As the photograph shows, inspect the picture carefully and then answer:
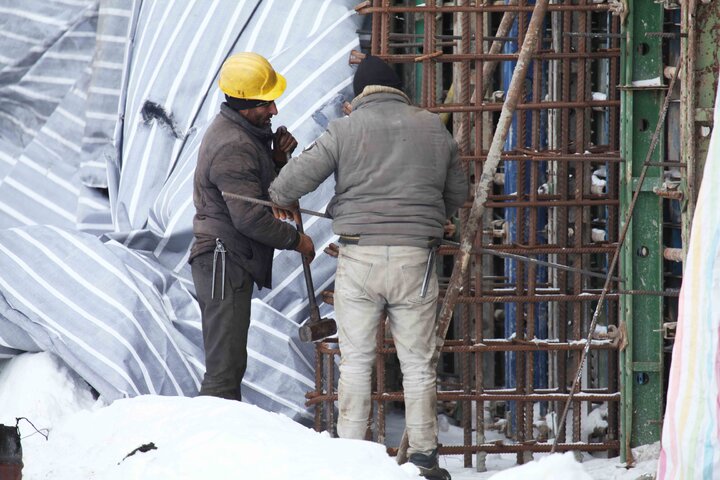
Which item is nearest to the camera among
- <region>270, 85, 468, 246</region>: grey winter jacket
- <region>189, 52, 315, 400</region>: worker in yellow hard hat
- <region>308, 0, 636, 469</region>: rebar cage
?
<region>270, 85, 468, 246</region>: grey winter jacket

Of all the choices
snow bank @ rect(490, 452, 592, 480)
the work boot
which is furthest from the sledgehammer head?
snow bank @ rect(490, 452, 592, 480)

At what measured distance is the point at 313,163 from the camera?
471cm

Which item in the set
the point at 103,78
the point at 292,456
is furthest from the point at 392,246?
the point at 103,78

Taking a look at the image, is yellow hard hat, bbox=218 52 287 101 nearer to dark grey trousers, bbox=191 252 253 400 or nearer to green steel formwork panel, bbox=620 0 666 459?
dark grey trousers, bbox=191 252 253 400

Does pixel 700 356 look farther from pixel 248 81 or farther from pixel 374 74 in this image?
pixel 248 81

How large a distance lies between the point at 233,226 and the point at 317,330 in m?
0.62

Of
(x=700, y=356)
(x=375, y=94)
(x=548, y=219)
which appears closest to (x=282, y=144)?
(x=375, y=94)

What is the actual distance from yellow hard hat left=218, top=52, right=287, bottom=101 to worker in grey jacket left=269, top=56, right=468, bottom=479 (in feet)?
1.83

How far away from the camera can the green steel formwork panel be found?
17.6ft

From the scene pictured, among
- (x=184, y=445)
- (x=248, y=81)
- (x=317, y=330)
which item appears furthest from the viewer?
(x=317, y=330)

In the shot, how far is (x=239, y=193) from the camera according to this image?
508 cm

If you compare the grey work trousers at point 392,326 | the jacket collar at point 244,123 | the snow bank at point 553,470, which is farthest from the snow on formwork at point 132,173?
the snow bank at point 553,470

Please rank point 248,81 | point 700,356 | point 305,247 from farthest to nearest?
point 305,247 < point 248,81 < point 700,356

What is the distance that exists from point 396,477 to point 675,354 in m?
0.96
